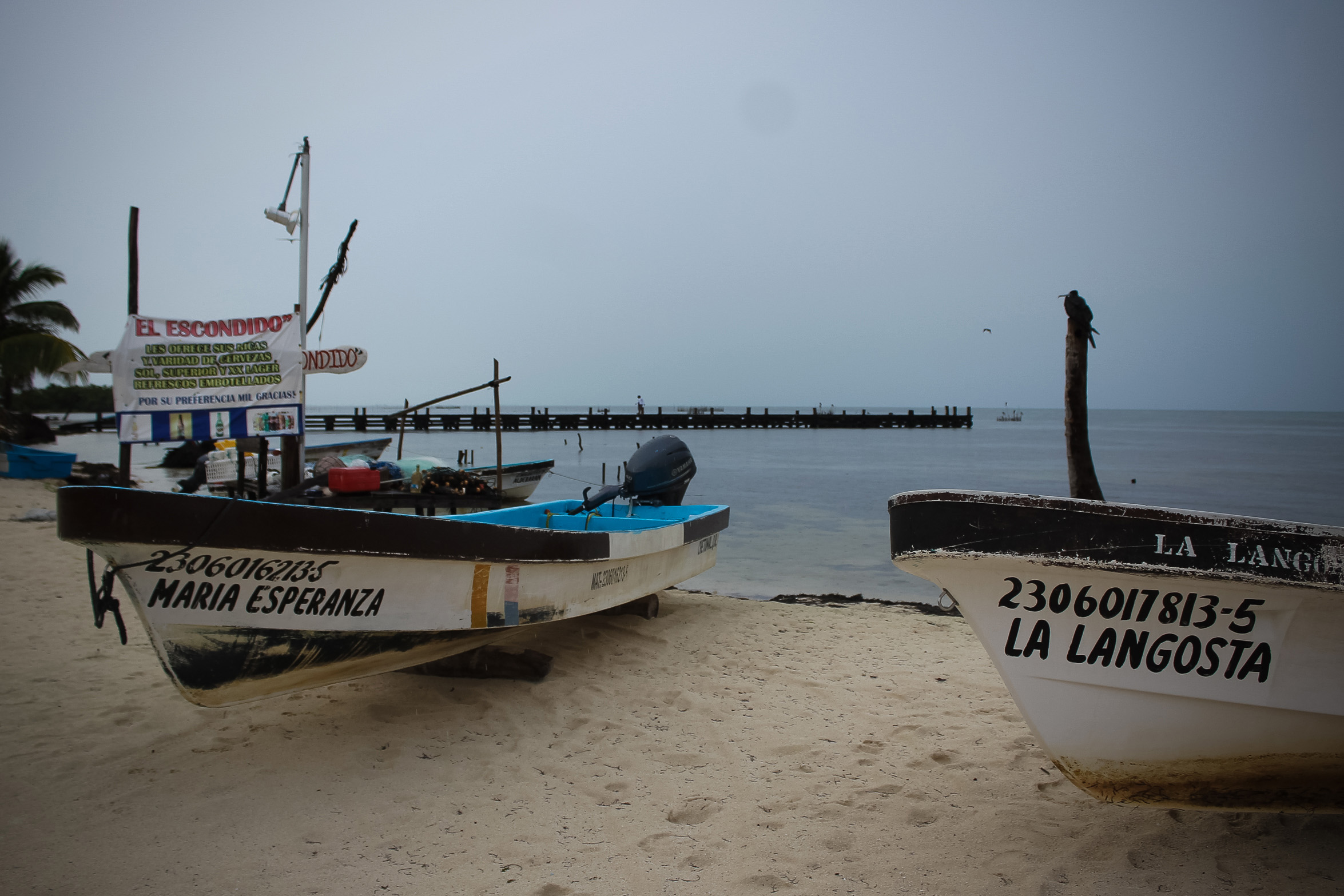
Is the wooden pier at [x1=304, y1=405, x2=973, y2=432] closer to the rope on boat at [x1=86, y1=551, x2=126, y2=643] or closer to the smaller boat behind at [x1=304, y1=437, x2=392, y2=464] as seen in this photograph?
the smaller boat behind at [x1=304, y1=437, x2=392, y2=464]

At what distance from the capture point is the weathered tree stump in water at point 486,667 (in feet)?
15.5

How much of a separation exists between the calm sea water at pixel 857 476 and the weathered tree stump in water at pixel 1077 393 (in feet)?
13.7

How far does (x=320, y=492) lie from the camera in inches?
330

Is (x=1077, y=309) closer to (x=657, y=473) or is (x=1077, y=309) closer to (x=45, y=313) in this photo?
(x=657, y=473)

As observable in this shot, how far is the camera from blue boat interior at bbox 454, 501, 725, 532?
6.13 m

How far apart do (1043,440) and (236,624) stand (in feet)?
203

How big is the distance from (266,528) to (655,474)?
413 cm

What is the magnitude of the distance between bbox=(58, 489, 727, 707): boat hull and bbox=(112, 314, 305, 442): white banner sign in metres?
1.22

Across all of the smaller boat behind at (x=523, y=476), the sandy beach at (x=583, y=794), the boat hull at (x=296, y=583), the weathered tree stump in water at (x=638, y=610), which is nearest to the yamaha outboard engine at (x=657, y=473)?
the weathered tree stump in water at (x=638, y=610)

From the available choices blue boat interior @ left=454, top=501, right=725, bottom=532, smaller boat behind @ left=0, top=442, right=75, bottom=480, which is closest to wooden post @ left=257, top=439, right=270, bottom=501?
blue boat interior @ left=454, top=501, right=725, bottom=532

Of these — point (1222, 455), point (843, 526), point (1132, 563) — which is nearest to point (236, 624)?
point (1132, 563)

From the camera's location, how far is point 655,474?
709 cm

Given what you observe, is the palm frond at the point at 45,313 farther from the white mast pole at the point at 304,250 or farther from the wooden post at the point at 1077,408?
the wooden post at the point at 1077,408

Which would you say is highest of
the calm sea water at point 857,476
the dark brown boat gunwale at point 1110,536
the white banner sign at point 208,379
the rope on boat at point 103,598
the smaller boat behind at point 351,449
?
the white banner sign at point 208,379
